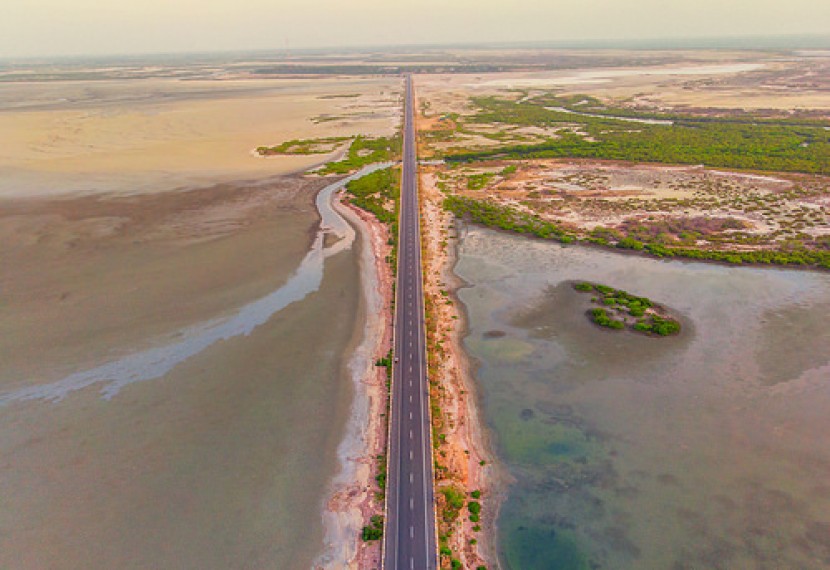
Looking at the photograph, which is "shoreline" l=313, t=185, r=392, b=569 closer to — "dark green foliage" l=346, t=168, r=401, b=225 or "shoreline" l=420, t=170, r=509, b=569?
"shoreline" l=420, t=170, r=509, b=569

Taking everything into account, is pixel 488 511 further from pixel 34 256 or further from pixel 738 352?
pixel 34 256

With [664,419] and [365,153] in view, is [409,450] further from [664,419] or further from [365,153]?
[365,153]

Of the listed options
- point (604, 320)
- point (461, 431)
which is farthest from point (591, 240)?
point (461, 431)

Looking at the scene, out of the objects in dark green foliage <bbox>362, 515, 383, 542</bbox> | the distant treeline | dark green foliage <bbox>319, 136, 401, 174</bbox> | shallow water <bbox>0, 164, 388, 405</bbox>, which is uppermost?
dark green foliage <bbox>319, 136, 401, 174</bbox>

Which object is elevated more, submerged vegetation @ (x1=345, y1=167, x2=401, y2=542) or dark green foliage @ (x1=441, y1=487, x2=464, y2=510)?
submerged vegetation @ (x1=345, y1=167, x2=401, y2=542)

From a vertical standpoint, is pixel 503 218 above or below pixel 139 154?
below

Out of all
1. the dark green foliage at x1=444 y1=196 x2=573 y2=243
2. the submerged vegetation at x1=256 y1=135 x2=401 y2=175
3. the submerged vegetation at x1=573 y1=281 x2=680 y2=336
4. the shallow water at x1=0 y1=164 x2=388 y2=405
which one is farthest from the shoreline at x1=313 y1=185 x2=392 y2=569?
the submerged vegetation at x1=256 y1=135 x2=401 y2=175

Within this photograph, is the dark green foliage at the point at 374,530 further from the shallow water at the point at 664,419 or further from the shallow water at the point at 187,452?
the shallow water at the point at 664,419
